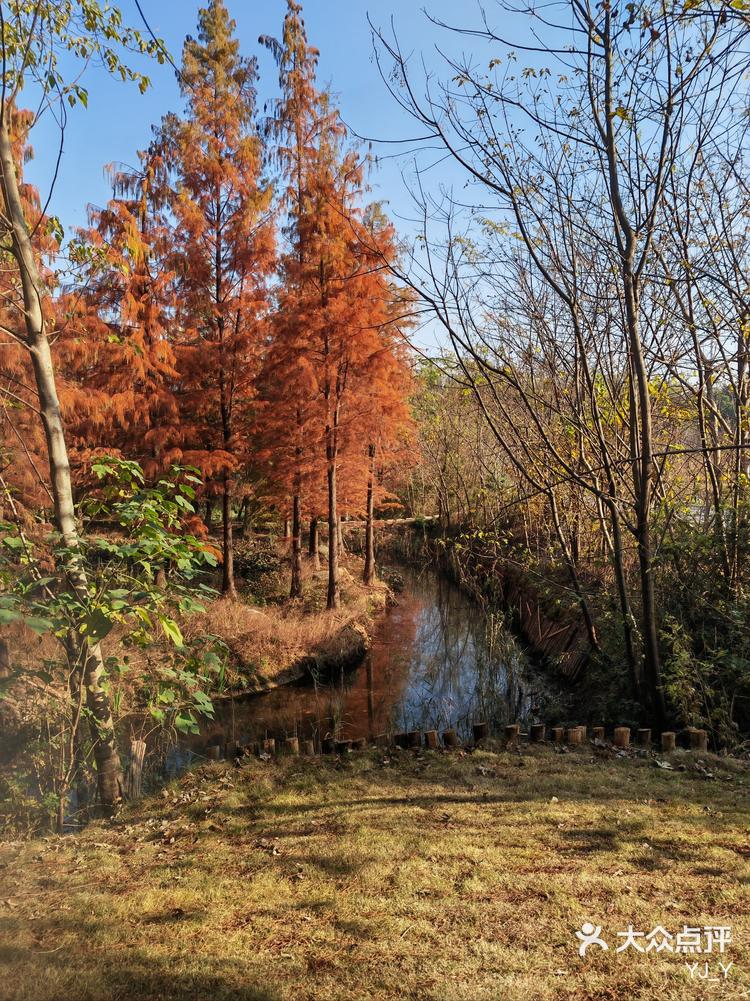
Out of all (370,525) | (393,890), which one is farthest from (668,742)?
(370,525)

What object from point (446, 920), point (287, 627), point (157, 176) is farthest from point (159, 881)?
point (157, 176)

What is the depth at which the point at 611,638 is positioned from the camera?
7242mm

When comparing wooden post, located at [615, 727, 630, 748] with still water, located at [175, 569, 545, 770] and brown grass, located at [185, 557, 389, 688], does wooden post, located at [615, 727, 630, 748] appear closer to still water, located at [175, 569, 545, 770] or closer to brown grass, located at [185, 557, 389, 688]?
still water, located at [175, 569, 545, 770]

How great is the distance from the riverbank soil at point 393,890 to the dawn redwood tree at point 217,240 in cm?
817

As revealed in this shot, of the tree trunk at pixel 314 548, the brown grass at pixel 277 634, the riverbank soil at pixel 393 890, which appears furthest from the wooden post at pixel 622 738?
the tree trunk at pixel 314 548

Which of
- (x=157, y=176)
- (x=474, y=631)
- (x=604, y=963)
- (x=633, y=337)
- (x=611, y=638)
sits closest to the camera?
(x=604, y=963)

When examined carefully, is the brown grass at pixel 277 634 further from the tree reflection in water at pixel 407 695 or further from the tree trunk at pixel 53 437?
the tree trunk at pixel 53 437

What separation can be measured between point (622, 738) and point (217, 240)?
1094 cm

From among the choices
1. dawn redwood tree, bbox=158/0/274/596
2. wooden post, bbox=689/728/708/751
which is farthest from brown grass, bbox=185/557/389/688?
wooden post, bbox=689/728/708/751

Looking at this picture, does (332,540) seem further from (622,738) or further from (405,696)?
(622,738)

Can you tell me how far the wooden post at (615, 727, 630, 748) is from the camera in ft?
18.6

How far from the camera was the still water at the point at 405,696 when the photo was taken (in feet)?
26.1

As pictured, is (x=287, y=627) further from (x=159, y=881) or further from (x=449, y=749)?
(x=159, y=881)

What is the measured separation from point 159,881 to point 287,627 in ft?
26.9
